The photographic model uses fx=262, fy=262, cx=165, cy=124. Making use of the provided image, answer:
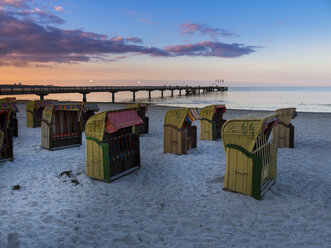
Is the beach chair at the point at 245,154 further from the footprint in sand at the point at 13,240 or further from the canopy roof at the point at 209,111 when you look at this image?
the canopy roof at the point at 209,111

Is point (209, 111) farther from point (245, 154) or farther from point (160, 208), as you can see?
point (160, 208)

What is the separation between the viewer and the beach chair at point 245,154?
5734 millimetres

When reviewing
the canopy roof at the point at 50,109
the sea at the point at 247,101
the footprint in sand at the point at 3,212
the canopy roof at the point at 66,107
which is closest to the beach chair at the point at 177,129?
the canopy roof at the point at 66,107

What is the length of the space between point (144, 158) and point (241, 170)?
14.1 feet

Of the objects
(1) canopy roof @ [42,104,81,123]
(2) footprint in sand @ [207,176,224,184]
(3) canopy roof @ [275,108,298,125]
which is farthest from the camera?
(3) canopy roof @ [275,108,298,125]

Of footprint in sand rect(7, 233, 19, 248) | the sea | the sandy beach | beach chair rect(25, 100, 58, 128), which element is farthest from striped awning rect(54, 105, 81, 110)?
the sea

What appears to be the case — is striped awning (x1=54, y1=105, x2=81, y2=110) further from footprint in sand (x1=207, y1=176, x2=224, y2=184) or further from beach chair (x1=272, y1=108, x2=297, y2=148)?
beach chair (x1=272, y1=108, x2=297, y2=148)

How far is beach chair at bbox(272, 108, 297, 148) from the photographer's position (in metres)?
10.9

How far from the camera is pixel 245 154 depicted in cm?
587

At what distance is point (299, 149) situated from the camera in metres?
10.9

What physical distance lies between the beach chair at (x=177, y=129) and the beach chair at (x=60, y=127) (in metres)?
4.10

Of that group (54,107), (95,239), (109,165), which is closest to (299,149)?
(109,165)

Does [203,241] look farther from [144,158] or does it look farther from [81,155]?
[81,155]

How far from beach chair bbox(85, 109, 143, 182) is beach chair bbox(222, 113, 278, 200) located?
111 inches
